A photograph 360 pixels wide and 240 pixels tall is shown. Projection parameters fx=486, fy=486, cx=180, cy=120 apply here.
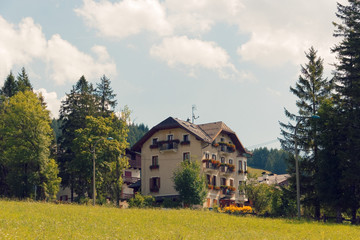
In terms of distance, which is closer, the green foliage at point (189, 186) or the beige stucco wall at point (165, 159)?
the green foliage at point (189, 186)

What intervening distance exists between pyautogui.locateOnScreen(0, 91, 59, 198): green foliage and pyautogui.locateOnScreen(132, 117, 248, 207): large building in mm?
12862

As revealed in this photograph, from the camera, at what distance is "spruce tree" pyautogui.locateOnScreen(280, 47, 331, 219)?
45375 millimetres

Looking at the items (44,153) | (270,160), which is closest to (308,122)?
(44,153)

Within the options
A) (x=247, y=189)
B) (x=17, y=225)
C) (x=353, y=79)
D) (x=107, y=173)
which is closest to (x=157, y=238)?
(x=17, y=225)

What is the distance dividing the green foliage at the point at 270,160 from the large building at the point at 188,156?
107764mm

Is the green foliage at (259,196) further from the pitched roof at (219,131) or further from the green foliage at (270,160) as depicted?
the green foliage at (270,160)

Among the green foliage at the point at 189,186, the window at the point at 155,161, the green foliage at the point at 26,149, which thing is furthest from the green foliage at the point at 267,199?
the green foliage at the point at 26,149

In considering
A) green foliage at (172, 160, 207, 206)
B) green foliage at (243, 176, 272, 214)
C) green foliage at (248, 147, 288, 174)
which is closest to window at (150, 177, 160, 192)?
green foliage at (172, 160, 207, 206)

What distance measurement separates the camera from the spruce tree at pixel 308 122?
45.4 m

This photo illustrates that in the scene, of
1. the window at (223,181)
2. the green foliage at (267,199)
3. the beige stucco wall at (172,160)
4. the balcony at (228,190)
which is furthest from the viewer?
the window at (223,181)

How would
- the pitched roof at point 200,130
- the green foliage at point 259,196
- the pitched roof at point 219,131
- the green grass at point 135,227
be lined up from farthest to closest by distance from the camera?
the pitched roof at point 219,131 < the pitched roof at point 200,130 < the green foliage at point 259,196 < the green grass at point 135,227

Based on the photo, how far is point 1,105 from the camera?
212 ft

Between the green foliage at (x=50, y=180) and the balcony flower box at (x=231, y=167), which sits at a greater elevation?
the balcony flower box at (x=231, y=167)

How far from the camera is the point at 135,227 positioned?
78.0 feet
